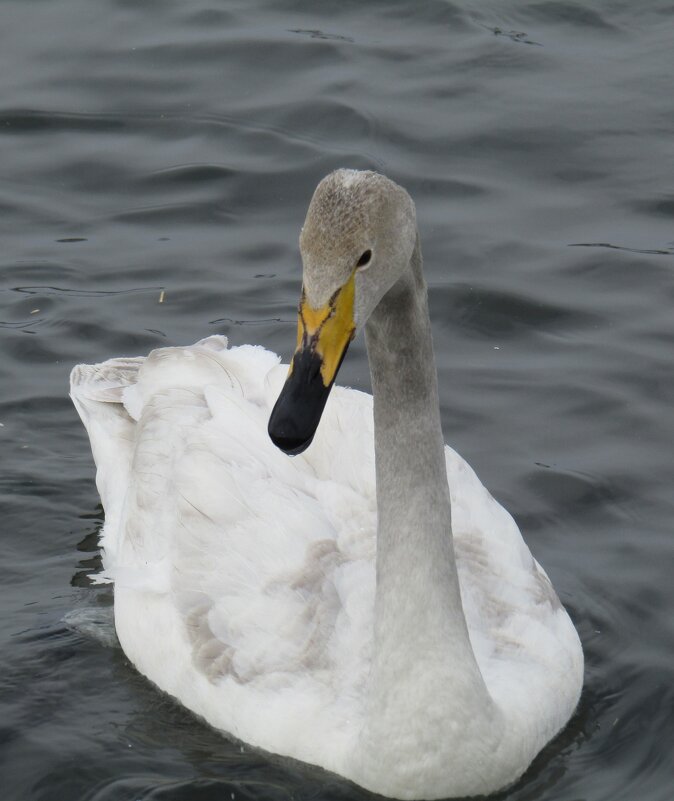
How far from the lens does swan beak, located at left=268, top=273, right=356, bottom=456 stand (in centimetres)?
509

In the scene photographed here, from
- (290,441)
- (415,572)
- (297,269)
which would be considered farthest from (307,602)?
(297,269)

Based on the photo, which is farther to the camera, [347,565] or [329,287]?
[347,565]

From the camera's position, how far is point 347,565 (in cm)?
698

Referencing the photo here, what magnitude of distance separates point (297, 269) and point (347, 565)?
468 centimetres

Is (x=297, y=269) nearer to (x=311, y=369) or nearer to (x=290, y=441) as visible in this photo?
(x=311, y=369)

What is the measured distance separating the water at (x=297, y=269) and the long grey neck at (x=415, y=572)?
55cm

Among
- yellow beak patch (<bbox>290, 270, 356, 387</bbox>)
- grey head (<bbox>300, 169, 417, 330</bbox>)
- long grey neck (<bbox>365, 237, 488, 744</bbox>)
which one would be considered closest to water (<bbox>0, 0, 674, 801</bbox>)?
long grey neck (<bbox>365, 237, 488, 744</bbox>)

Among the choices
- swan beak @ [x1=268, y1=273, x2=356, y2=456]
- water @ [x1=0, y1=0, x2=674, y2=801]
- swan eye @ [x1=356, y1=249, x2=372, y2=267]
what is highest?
swan eye @ [x1=356, y1=249, x2=372, y2=267]

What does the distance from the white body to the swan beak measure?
4.31ft

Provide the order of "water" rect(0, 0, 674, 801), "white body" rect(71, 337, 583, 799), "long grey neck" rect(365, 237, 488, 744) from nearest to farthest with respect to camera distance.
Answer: "long grey neck" rect(365, 237, 488, 744)
"white body" rect(71, 337, 583, 799)
"water" rect(0, 0, 674, 801)

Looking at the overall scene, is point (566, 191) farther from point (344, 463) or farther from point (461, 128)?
point (344, 463)

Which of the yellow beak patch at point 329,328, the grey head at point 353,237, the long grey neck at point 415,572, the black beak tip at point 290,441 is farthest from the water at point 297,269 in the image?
the grey head at point 353,237

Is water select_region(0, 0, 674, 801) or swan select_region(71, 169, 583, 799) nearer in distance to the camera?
swan select_region(71, 169, 583, 799)

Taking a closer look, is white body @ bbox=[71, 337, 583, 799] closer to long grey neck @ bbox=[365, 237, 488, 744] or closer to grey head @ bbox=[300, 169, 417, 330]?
long grey neck @ bbox=[365, 237, 488, 744]
